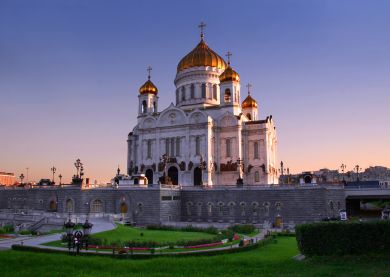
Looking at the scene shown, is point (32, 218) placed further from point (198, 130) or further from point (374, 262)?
point (374, 262)

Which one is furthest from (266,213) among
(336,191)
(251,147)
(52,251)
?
(52,251)

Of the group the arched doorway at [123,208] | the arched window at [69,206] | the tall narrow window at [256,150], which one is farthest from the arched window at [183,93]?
the arched window at [69,206]

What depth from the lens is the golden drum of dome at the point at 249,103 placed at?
241 ft

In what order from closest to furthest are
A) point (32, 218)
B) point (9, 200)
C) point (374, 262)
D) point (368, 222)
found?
1. point (374, 262)
2. point (368, 222)
3. point (32, 218)
4. point (9, 200)

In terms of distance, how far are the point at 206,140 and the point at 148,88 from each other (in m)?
16.8

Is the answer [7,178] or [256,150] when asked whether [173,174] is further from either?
[7,178]

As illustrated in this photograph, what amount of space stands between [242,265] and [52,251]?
12020 millimetres

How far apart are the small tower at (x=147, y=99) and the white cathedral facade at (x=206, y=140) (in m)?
0.96

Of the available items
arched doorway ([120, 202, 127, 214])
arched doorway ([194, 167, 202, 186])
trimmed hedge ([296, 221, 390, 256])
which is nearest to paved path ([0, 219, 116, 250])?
arched doorway ([120, 202, 127, 214])

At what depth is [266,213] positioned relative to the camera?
49469 millimetres

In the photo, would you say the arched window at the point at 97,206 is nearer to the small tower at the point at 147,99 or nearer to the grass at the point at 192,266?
the small tower at the point at 147,99

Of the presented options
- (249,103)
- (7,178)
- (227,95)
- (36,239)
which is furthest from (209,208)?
(7,178)

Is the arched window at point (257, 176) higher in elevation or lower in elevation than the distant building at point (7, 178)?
lower

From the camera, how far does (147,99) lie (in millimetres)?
72375
